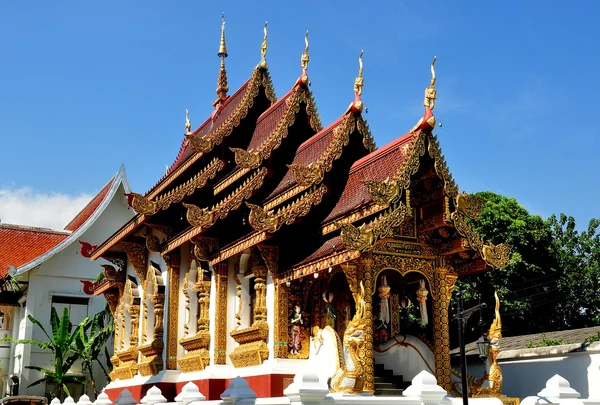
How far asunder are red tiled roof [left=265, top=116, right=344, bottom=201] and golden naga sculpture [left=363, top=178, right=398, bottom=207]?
225 cm

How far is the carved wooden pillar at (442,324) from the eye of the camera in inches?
414

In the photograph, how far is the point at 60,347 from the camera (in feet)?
75.4

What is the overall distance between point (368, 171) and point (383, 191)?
4.30 ft

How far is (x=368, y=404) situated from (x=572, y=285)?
15.8m

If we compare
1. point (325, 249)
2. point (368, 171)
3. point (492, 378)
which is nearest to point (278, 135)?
point (368, 171)

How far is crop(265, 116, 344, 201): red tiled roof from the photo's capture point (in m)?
11.7

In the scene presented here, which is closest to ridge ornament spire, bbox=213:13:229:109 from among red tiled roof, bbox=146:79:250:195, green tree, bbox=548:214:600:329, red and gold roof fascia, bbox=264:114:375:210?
red tiled roof, bbox=146:79:250:195

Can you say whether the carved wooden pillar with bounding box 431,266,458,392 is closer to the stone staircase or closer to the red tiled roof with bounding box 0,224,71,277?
the stone staircase

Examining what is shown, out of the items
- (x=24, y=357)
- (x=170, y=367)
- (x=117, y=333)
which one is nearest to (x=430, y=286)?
(x=170, y=367)

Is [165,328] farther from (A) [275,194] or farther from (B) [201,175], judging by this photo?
(A) [275,194]

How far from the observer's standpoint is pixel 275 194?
12062mm

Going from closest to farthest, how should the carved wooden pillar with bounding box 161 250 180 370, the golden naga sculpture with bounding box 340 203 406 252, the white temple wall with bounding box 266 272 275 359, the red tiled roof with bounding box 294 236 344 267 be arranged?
the golden naga sculpture with bounding box 340 203 406 252
the red tiled roof with bounding box 294 236 344 267
the white temple wall with bounding box 266 272 275 359
the carved wooden pillar with bounding box 161 250 180 370

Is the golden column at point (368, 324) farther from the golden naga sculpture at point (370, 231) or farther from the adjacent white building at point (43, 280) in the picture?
the adjacent white building at point (43, 280)

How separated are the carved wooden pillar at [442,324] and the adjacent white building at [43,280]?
638 inches
